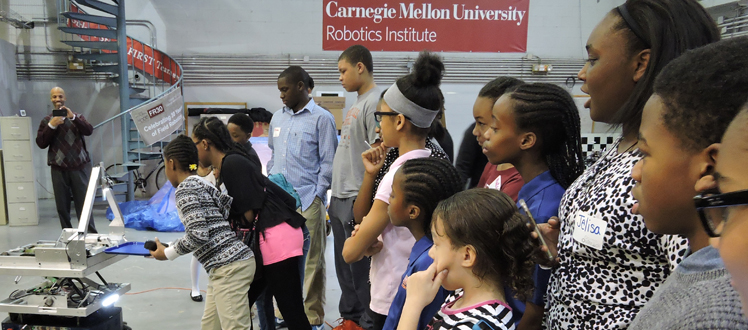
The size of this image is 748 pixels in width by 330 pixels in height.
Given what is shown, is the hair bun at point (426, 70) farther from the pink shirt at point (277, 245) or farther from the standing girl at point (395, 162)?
the pink shirt at point (277, 245)

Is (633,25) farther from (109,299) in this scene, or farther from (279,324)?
(279,324)

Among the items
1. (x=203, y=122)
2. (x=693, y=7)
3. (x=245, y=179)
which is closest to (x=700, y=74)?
(x=693, y=7)

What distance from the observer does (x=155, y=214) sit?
5.64 meters

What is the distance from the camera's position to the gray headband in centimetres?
175

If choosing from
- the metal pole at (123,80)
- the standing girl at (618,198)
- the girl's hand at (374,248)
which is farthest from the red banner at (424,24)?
the standing girl at (618,198)

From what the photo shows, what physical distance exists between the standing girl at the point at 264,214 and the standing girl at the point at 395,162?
546mm

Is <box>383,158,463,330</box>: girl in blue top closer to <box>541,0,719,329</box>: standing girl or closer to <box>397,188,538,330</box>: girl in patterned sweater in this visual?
<box>397,188,538,330</box>: girl in patterned sweater

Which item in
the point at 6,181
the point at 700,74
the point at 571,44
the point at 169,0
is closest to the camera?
the point at 700,74

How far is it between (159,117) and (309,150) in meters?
4.22

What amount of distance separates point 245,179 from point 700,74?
1.81 m

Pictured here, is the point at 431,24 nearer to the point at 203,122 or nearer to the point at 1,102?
the point at 203,122

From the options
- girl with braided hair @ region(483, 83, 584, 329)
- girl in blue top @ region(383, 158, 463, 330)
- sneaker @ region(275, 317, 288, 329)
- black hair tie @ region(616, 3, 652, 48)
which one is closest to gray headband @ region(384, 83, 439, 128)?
girl in blue top @ region(383, 158, 463, 330)

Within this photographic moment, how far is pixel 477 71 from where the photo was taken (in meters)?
7.86

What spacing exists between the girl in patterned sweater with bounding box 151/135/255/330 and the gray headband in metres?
0.91
